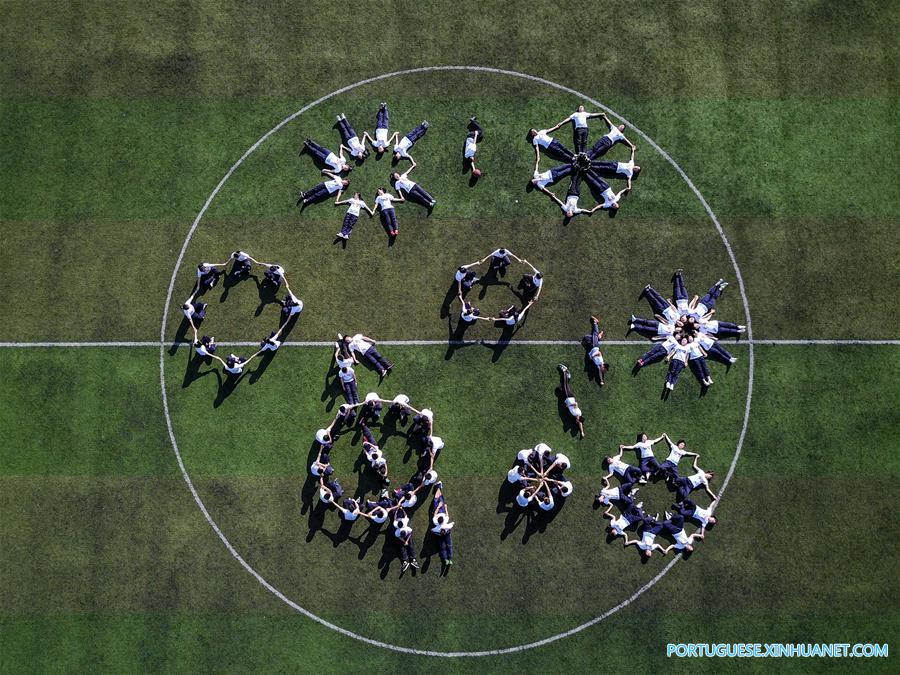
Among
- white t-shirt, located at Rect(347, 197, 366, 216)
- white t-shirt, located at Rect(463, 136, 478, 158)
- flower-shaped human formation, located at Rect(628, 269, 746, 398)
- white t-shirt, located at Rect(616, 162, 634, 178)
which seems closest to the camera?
flower-shaped human formation, located at Rect(628, 269, 746, 398)

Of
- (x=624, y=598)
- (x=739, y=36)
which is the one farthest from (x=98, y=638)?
(x=739, y=36)

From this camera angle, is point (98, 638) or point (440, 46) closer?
point (98, 638)

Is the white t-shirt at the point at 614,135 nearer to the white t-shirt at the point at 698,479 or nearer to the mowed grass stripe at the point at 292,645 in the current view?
the white t-shirt at the point at 698,479

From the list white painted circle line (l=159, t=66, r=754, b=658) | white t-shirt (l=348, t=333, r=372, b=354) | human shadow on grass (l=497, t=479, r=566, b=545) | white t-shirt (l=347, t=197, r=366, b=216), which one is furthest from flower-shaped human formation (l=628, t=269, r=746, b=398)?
white t-shirt (l=347, t=197, r=366, b=216)

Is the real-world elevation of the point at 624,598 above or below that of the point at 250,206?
below

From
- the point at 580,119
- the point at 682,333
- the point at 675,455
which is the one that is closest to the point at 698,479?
the point at 675,455

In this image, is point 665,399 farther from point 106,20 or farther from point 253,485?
point 106,20

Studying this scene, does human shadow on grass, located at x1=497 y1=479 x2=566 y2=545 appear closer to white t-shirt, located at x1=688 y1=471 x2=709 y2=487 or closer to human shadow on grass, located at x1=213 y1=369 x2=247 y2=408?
white t-shirt, located at x1=688 y1=471 x2=709 y2=487
